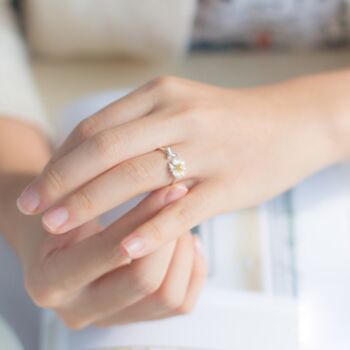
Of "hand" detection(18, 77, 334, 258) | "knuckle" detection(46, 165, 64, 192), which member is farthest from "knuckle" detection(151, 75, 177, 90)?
"knuckle" detection(46, 165, 64, 192)

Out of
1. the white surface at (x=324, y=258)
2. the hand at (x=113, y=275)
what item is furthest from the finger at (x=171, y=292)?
the white surface at (x=324, y=258)

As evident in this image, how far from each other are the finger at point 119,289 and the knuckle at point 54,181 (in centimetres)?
7

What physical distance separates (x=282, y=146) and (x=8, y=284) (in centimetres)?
25

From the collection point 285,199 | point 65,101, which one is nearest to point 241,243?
point 285,199

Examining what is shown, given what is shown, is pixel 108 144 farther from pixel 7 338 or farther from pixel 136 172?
pixel 7 338

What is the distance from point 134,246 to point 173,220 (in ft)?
0.12

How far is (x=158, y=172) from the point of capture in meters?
0.47

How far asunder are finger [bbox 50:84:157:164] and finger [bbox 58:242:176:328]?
91mm

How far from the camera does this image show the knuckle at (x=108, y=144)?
0.46 metres

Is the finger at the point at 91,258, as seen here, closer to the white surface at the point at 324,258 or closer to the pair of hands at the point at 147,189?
the pair of hands at the point at 147,189

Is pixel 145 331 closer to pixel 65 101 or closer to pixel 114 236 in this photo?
pixel 114 236

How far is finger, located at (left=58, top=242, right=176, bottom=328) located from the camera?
1.50 ft

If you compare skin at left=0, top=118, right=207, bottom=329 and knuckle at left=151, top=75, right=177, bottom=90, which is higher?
knuckle at left=151, top=75, right=177, bottom=90

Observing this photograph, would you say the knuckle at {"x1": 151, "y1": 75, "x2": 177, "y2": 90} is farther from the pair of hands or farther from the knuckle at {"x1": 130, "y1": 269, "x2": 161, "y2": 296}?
the knuckle at {"x1": 130, "y1": 269, "x2": 161, "y2": 296}
